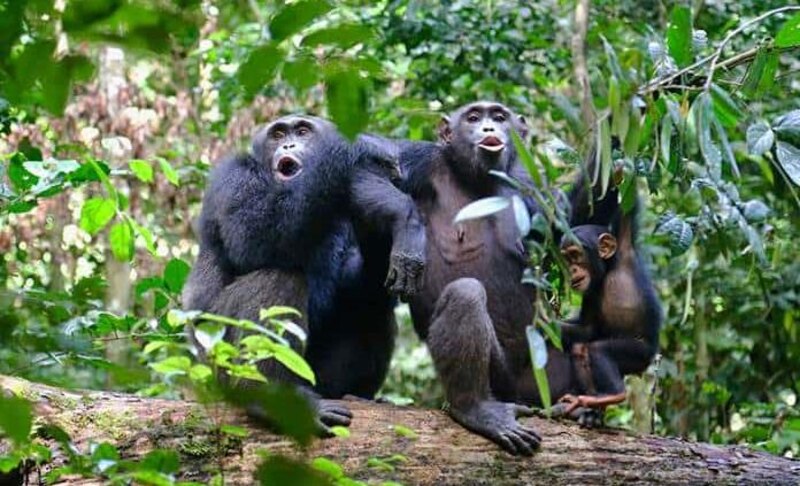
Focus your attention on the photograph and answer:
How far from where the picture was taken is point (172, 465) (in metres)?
2.49

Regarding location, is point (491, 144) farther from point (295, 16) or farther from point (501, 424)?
point (295, 16)

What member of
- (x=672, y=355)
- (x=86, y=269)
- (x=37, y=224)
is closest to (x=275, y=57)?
(x=672, y=355)

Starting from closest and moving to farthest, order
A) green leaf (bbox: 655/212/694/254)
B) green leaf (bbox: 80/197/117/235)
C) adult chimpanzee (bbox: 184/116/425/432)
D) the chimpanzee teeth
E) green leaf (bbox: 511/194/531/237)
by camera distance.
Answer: green leaf (bbox: 511/194/531/237) → green leaf (bbox: 80/197/117/235) → green leaf (bbox: 655/212/694/254) → adult chimpanzee (bbox: 184/116/425/432) → the chimpanzee teeth

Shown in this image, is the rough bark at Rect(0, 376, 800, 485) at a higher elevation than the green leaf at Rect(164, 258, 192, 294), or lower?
lower

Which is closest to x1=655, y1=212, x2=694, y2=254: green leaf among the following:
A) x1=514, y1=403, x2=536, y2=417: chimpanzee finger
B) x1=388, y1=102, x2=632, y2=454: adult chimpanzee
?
x1=388, y1=102, x2=632, y2=454: adult chimpanzee

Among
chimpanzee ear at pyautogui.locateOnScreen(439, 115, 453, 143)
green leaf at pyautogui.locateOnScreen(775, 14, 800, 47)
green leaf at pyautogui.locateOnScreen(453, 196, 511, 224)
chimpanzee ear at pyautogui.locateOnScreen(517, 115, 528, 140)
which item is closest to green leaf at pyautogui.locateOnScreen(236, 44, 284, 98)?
green leaf at pyautogui.locateOnScreen(453, 196, 511, 224)

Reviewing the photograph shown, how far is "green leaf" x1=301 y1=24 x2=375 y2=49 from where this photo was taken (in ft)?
5.01

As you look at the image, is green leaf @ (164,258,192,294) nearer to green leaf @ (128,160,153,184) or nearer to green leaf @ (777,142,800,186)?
green leaf @ (128,160,153,184)

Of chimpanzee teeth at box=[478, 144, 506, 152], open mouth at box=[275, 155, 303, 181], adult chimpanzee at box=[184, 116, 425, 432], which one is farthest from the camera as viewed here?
chimpanzee teeth at box=[478, 144, 506, 152]

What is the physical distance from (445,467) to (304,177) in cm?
181

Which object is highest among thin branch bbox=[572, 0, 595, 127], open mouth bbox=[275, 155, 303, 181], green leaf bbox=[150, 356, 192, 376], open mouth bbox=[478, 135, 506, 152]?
thin branch bbox=[572, 0, 595, 127]

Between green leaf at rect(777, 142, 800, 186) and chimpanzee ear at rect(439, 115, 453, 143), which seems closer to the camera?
green leaf at rect(777, 142, 800, 186)

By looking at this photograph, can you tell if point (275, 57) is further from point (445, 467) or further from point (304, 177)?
point (304, 177)

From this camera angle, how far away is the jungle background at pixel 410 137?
1.57 meters
